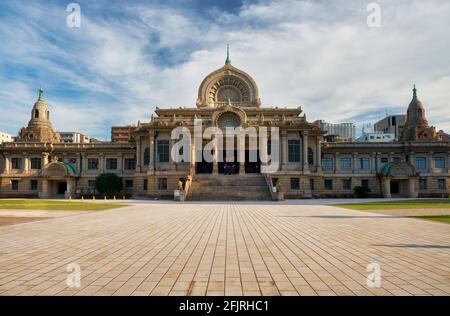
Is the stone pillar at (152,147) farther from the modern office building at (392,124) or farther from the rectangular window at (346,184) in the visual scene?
the modern office building at (392,124)

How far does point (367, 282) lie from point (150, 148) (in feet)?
174

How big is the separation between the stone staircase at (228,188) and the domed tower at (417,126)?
118ft

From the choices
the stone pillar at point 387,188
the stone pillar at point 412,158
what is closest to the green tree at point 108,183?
the stone pillar at point 387,188

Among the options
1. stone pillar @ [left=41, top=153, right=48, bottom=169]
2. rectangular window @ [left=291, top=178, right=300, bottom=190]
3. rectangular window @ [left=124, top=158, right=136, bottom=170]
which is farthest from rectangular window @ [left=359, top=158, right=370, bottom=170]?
stone pillar @ [left=41, top=153, right=48, bottom=169]

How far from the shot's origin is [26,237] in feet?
45.3

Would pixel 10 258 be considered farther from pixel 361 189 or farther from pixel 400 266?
pixel 361 189

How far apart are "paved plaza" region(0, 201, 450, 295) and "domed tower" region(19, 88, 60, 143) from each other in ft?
193

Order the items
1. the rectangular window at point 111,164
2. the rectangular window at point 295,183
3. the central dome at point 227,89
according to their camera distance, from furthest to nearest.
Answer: the central dome at point 227,89
the rectangular window at point 111,164
the rectangular window at point 295,183

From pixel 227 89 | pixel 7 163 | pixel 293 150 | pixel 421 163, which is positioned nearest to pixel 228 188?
pixel 293 150

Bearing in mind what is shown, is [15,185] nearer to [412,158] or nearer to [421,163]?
[412,158]

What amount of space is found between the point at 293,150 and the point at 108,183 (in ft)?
106

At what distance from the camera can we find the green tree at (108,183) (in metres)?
59.0

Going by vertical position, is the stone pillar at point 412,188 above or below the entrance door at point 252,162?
below
